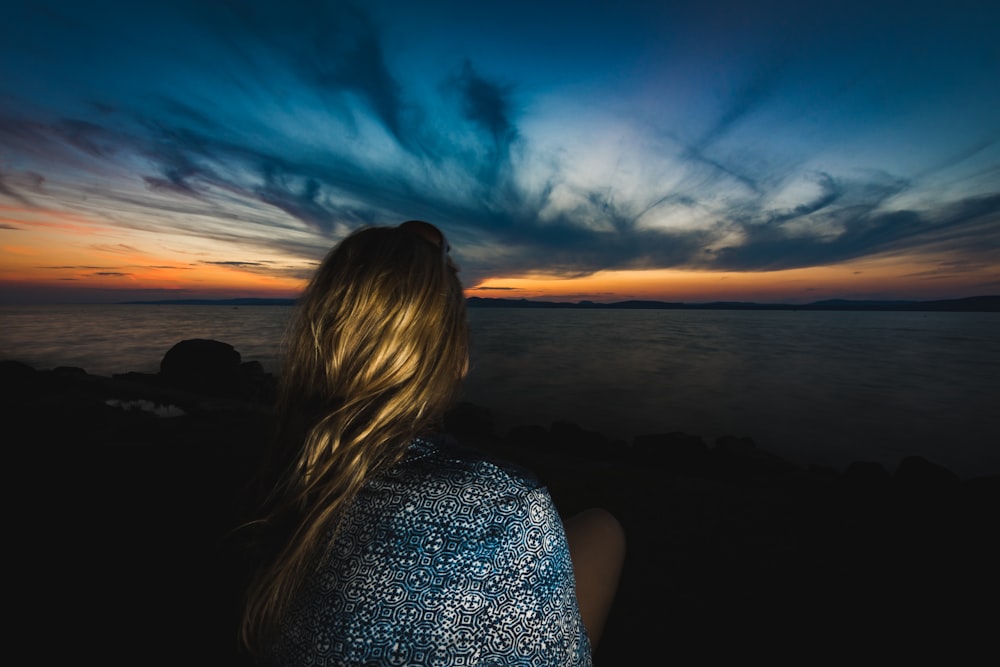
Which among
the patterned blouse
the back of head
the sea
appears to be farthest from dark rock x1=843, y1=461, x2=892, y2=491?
the back of head

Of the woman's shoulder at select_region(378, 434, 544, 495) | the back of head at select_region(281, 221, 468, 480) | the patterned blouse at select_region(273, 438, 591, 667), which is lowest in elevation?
the patterned blouse at select_region(273, 438, 591, 667)

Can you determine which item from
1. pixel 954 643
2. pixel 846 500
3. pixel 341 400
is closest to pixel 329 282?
pixel 341 400

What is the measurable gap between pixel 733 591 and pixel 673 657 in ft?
2.51

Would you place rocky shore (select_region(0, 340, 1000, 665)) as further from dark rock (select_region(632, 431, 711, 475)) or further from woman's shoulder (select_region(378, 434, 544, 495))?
woman's shoulder (select_region(378, 434, 544, 495))

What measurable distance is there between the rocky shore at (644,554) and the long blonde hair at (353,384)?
177 centimetres

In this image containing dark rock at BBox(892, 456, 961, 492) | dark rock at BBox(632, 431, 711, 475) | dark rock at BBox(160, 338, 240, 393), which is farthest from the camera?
dark rock at BBox(160, 338, 240, 393)

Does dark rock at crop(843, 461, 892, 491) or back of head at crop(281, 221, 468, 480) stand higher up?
back of head at crop(281, 221, 468, 480)

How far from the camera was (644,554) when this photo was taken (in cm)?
318

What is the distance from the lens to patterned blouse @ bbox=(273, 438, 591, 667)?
37.1 inches

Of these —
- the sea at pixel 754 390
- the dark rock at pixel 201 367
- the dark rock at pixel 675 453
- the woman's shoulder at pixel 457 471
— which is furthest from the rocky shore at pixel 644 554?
the dark rock at pixel 201 367

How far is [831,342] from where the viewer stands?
1244 inches

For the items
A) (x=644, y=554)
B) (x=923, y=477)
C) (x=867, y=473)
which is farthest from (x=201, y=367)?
(x=923, y=477)

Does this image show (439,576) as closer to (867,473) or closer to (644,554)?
(644,554)

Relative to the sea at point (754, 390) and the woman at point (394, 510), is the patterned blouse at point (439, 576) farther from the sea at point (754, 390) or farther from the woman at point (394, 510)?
the sea at point (754, 390)
